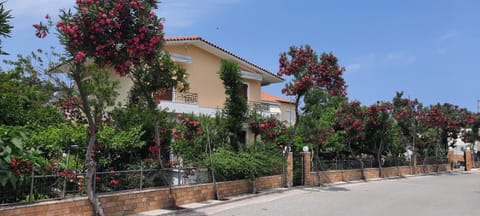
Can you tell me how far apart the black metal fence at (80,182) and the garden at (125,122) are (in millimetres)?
25

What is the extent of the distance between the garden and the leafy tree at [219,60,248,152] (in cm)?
4

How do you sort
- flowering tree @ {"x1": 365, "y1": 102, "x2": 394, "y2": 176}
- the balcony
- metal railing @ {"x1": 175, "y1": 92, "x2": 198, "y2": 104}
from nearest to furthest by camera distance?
the balcony
metal railing @ {"x1": 175, "y1": 92, "x2": 198, "y2": 104}
flowering tree @ {"x1": 365, "y1": 102, "x2": 394, "y2": 176}

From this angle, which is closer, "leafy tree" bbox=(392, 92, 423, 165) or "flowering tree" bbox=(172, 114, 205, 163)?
"flowering tree" bbox=(172, 114, 205, 163)

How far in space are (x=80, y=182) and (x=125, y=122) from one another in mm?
4939

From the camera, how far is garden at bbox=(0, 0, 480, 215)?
28.3 ft

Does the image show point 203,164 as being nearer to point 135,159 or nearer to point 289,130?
point 135,159

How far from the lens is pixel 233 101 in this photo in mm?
17250

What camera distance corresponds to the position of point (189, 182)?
44.0 feet

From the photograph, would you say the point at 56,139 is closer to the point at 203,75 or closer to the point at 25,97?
the point at 25,97

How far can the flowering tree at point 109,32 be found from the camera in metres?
8.51

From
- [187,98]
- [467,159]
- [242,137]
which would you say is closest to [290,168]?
[242,137]

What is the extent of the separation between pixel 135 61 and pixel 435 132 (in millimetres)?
35259

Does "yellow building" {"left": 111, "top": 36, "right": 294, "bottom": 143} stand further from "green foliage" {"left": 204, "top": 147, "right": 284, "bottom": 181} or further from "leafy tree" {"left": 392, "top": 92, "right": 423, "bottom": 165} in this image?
"leafy tree" {"left": 392, "top": 92, "right": 423, "bottom": 165}

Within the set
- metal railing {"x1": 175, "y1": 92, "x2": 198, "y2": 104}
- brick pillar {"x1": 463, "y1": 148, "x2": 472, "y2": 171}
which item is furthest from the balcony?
brick pillar {"x1": 463, "y1": 148, "x2": 472, "y2": 171}
